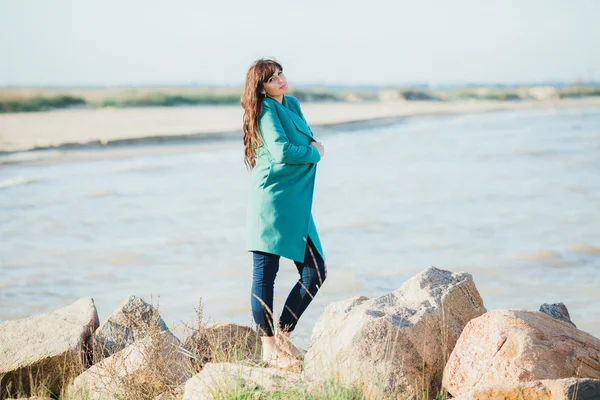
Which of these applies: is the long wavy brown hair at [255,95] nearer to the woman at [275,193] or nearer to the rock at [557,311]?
the woman at [275,193]

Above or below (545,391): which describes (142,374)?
below

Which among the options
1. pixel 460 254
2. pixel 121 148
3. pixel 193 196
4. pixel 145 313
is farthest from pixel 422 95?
pixel 145 313

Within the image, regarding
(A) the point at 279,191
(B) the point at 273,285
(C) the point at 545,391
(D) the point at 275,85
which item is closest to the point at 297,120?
(D) the point at 275,85

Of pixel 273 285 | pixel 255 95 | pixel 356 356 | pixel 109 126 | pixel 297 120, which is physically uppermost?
pixel 255 95

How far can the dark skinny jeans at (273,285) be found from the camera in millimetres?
5109

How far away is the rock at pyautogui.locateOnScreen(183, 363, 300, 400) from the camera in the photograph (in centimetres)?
424

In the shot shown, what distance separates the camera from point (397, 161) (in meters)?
21.0

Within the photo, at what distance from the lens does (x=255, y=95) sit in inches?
197

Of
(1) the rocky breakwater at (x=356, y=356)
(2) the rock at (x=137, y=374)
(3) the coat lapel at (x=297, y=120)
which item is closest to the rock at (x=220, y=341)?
(1) the rocky breakwater at (x=356, y=356)

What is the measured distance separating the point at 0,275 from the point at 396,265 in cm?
457

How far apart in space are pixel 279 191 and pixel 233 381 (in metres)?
1.28

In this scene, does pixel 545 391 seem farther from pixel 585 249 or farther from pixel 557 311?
pixel 585 249

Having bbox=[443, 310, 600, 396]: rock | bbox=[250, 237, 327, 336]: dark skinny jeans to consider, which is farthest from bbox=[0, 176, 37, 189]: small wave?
bbox=[443, 310, 600, 396]: rock

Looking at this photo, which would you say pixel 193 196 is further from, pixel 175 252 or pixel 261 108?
pixel 261 108
